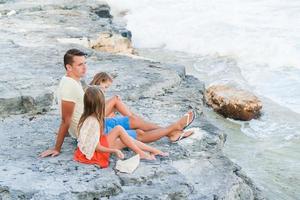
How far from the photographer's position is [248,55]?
50.5 feet

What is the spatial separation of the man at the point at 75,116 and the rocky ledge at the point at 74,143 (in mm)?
141

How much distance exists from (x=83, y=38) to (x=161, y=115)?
390cm

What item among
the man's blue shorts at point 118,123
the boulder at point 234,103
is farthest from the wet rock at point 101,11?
the man's blue shorts at point 118,123

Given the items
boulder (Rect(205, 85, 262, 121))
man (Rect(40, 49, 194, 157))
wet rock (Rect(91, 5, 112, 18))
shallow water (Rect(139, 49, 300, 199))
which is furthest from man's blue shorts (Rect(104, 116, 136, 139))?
wet rock (Rect(91, 5, 112, 18))

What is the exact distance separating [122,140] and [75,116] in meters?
0.55

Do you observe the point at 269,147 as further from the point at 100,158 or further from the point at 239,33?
the point at 239,33

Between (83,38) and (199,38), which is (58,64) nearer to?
(83,38)

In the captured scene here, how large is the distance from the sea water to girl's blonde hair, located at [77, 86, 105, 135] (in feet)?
9.39

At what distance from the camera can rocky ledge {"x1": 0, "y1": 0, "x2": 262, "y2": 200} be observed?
4.69 m

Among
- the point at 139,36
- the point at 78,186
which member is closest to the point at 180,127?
the point at 78,186

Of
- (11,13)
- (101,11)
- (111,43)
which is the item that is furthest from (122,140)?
(101,11)

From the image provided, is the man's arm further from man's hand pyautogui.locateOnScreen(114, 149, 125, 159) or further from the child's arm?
man's hand pyautogui.locateOnScreen(114, 149, 125, 159)

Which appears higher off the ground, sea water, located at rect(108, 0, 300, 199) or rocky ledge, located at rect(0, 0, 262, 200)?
rocky ledge, located at rect(0, 0, 262, 200)

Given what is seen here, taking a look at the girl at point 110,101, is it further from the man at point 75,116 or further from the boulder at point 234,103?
the boulder at point 234,103
